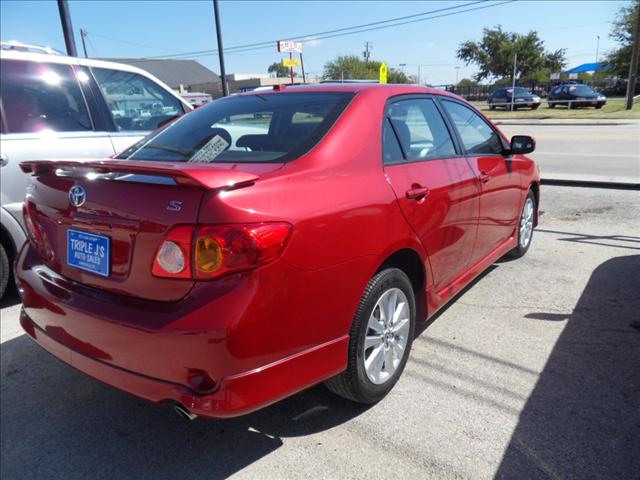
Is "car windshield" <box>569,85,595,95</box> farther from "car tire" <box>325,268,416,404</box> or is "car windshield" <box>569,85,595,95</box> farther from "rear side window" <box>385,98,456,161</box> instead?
"car tire" <box>325,268,416,404</box>

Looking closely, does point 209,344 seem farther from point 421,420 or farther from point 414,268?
point 414,268

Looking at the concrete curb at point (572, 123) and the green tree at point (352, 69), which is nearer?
the concrete curb at point (572, 123)

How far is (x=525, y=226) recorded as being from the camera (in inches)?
201

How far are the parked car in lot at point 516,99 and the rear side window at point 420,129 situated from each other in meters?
32.6

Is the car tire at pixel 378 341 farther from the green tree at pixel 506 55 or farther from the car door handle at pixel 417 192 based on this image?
the green tree at pixel 506 55

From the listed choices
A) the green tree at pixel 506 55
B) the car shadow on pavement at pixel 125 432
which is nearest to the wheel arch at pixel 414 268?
the car shadow on pavement at pixel 125 432

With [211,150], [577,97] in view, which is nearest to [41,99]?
[211,150]

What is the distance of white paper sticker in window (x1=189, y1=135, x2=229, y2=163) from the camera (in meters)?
2.68

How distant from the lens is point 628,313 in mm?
3801

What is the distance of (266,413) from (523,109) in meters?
36.3

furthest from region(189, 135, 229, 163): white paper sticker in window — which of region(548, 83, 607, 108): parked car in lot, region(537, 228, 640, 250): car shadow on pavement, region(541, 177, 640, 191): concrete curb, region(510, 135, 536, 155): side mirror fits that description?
region(548, 83, 607, 108): parked car in lot

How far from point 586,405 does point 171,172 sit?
242 cm

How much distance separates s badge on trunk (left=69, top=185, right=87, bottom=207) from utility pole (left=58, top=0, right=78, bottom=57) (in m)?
8.88

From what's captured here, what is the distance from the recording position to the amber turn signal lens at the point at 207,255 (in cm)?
194
